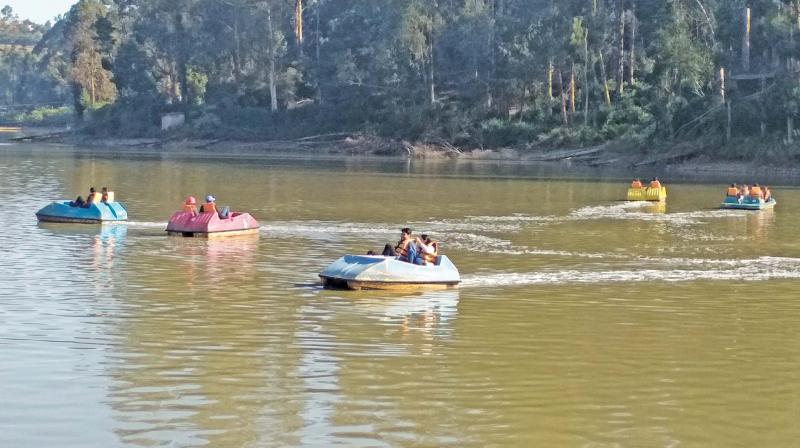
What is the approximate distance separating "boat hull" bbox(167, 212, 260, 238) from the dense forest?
57.3 metres

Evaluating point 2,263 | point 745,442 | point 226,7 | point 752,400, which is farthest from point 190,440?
point 226,7

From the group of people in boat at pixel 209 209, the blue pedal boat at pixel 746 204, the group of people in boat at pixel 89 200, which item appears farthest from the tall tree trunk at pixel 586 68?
the group of people in boat at pixel 209 209

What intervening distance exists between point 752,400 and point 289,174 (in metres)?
63.7

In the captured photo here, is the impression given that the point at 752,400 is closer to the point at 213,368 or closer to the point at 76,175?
the point at 213,368

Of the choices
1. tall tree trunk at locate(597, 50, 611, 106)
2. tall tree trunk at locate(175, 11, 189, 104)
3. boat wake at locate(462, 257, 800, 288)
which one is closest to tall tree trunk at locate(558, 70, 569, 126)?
tall tree trunk at locate(597, 50, 611, 106)

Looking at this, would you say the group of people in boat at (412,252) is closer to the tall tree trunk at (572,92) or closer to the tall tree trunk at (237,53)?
the tall tree trunk at (572,92)

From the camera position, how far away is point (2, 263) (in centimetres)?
3067

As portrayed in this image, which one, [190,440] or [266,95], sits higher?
[266,95]

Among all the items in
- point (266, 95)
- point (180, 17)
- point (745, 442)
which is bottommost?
point (745, 442)

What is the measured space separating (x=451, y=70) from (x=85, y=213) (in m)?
88.4

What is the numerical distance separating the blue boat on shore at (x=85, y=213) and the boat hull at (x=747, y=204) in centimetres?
2578

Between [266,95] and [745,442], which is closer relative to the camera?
[745,442]

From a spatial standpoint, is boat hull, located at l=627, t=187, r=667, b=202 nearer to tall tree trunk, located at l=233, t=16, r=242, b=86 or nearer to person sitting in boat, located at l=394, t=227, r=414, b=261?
person sitting in boat, located at l=394, t=227, r=414, b=261

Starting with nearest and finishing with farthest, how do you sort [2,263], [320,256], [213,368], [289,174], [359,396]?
[359,396]
[213,368]
[2,263]
[320,256]
[289,174]
